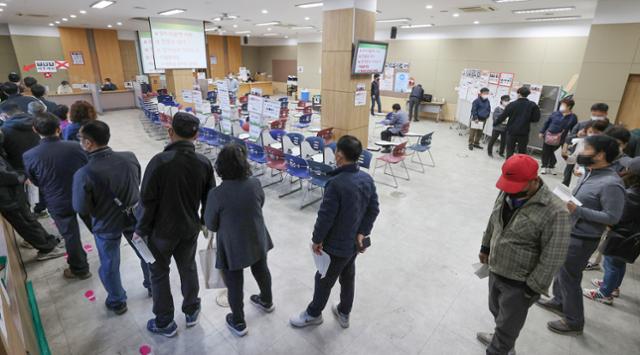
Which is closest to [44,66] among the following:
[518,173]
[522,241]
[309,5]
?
[309,5]

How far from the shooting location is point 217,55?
62.8 ft

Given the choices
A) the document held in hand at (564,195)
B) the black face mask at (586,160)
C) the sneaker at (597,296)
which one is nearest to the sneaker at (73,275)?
the document held in hand at (564,195)

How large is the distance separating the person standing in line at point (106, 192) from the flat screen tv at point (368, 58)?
4563 mm

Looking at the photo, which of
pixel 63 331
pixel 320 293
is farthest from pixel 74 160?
pixel 320 293

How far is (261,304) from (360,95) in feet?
15.8

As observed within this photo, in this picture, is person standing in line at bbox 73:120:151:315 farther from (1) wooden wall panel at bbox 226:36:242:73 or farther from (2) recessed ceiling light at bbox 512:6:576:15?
(1) wooden wall panel at bbox 226:36:242:73

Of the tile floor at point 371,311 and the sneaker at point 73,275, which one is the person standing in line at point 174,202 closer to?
the tile floor at point 371,311

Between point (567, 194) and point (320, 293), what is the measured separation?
199 centimetres

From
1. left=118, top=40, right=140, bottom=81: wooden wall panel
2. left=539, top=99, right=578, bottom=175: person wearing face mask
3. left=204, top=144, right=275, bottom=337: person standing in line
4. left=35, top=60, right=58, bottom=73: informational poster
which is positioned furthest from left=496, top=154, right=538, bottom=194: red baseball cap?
left=118, top=40, right=140, bottom=81: wooden wall panel

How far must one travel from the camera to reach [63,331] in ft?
8.91

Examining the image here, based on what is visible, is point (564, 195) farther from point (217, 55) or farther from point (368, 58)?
point (217, 55)

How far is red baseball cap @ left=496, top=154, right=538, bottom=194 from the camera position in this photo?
1770mm

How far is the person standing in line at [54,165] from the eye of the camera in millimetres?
2873

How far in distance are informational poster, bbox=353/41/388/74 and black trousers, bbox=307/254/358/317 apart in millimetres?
4551
